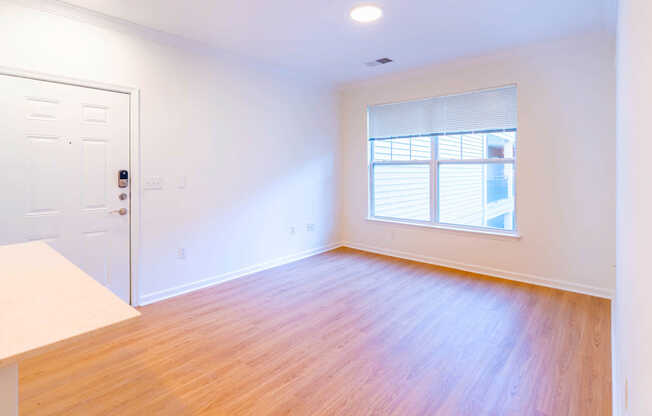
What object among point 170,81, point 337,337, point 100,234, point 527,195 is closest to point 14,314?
point 337,337

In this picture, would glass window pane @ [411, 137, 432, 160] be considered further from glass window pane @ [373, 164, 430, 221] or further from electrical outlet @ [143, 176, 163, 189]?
electrical outlet @ [143, 176, 163, 189]

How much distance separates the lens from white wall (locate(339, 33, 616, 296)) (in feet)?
10.6

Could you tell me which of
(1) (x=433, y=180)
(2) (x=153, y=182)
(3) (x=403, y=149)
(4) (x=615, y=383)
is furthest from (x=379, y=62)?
(4) (x=615, y=383)

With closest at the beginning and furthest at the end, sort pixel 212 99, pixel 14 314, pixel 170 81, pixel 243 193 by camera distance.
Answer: pixel 14 314 < pixel 170 81 < pixel 212 99 < pixel 243 193

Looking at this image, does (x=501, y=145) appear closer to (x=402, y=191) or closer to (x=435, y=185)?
(x=435, y=185)

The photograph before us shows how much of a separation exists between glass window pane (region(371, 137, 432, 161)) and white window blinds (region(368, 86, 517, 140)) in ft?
0.28

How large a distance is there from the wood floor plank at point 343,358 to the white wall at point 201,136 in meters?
0.64

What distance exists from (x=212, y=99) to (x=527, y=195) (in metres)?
3.61

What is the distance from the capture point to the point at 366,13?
2.84m

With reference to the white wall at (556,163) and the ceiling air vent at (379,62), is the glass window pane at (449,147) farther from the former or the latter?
the ceiling air vent at (379,62)

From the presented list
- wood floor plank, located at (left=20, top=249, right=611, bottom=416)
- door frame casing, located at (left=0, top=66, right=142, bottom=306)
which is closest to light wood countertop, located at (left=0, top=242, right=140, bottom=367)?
wood floor plank, located at (left=20, top=249, right=611, bottom=416)

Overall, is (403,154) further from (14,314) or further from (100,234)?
(14,314)

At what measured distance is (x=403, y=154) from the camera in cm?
482

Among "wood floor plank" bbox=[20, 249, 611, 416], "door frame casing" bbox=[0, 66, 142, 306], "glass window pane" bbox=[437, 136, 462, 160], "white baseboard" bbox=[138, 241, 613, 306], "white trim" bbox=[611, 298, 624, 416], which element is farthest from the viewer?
"glass window pane" bbox=[437, 136, 462, 160]
